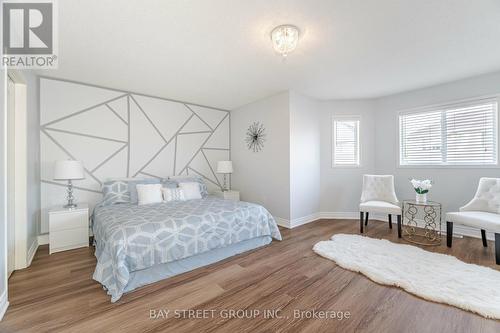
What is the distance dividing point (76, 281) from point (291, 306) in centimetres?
214

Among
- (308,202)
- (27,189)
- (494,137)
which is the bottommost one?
(308,202)

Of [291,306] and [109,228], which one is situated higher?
[109,228]

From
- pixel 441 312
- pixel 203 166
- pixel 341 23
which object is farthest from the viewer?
pixel 203 166

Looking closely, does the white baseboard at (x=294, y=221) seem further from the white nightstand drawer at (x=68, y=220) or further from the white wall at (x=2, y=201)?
the white wall at (x=2, y=201)

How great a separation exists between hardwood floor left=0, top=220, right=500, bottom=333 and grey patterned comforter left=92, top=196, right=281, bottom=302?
0.74ft

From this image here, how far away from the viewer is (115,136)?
3.74 m

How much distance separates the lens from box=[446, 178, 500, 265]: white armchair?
261 cm

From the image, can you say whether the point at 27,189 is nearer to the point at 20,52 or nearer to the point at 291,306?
the point at 20,52

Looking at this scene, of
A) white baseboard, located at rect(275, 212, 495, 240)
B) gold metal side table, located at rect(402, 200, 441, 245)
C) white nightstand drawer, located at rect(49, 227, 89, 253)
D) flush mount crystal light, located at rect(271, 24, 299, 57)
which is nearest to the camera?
flush mount crystal light, located at rect(271, 24, 299, 57)

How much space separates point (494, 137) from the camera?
10.5 ft

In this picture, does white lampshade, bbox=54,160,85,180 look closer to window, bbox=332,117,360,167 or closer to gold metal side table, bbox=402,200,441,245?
window, bbox=332,117,360,167

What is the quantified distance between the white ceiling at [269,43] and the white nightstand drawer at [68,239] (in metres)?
2.27

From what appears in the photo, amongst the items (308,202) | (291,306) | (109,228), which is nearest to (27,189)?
(109,228)

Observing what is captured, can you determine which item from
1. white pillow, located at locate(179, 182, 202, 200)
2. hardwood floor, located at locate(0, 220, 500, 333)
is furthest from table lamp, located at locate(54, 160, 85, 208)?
white pillow, located at locate(179, 182, 202, 200)
